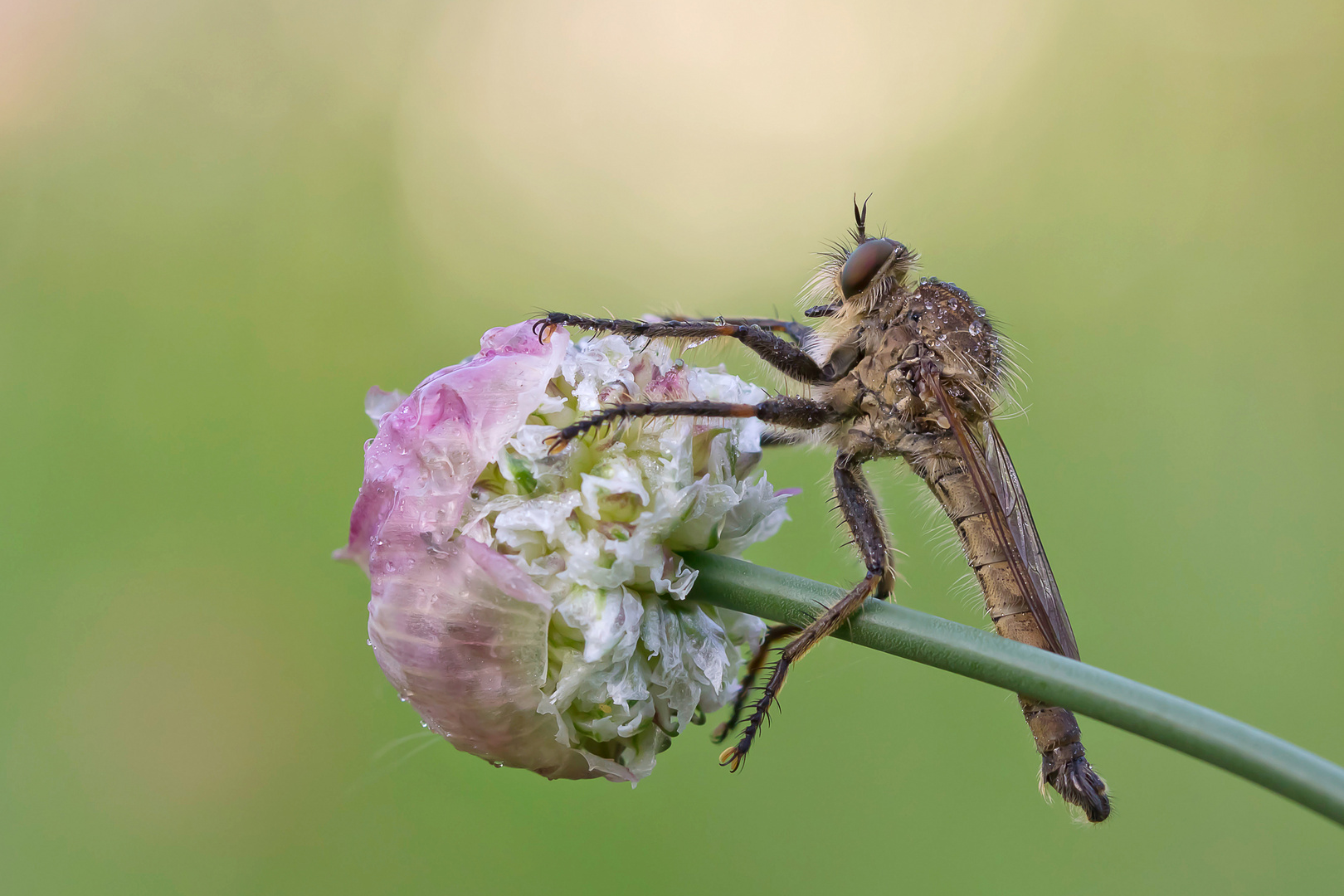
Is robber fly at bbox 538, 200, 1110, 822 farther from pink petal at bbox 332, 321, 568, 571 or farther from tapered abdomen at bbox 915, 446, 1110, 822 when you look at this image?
pink petal at bbox 332, 321, 568, 571

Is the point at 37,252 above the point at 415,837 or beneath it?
above

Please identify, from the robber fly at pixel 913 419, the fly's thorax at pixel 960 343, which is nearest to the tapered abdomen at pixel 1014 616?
the robber fly at pixel 913 419

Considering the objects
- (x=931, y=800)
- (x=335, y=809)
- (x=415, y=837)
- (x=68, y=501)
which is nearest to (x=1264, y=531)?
(x=931, y=800)

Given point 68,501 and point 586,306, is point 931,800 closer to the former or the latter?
point 586,306

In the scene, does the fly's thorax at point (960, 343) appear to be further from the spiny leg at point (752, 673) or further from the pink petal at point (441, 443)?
the pink petal at point (441, 443)

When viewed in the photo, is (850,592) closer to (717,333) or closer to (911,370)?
(717,333)

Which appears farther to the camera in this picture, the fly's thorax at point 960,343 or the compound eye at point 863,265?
the compound eye at point 863,265

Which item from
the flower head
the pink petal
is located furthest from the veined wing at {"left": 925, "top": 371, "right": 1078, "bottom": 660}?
the pink petal
